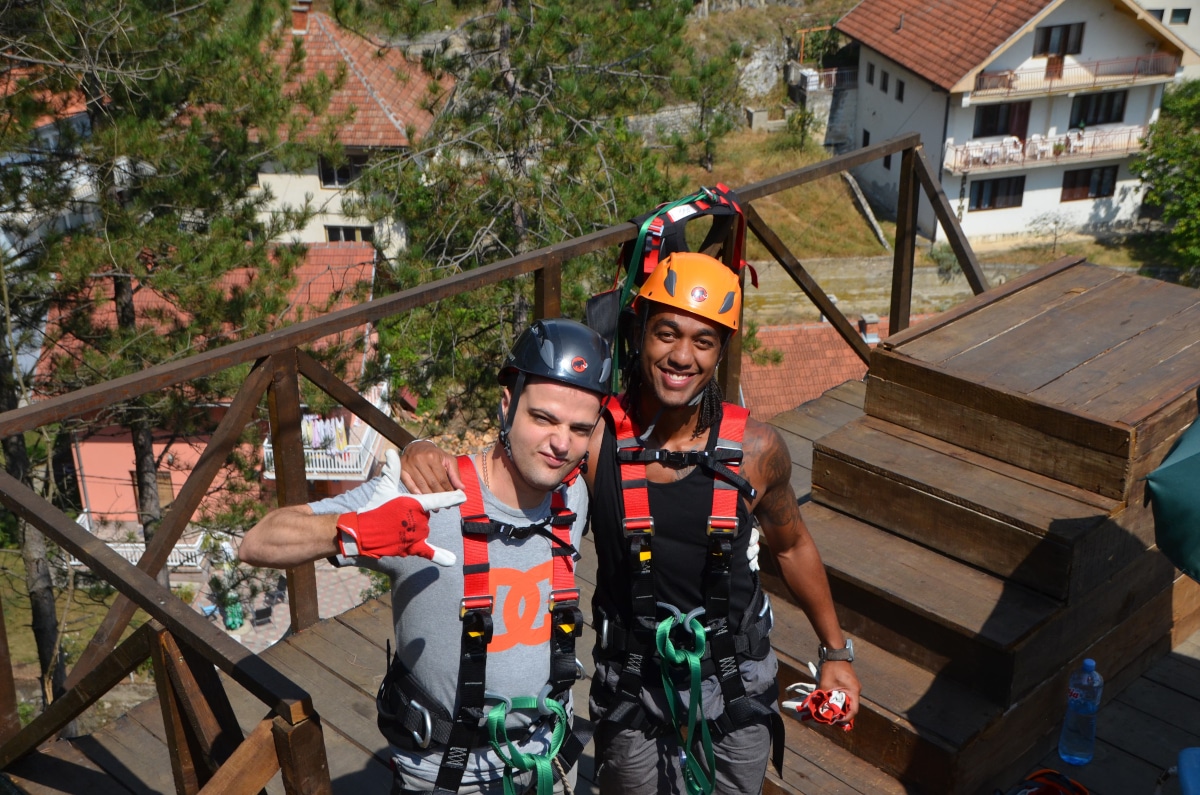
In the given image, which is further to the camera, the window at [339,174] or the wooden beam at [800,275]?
the window at [339,174]

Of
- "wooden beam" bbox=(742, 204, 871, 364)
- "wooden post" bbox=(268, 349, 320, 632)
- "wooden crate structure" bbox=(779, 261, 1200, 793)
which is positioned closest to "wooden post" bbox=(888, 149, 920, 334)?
"wooden beam" bbox=(742, 204, 871, 364)

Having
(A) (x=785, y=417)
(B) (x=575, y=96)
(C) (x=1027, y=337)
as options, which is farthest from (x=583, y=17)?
(C) (x=1027, y=337)

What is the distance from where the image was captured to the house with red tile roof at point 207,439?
46.7 feet

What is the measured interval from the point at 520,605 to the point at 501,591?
0.21ft

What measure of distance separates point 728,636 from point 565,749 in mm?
563

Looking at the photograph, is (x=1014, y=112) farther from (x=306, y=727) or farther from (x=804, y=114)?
(x=306, y=727)

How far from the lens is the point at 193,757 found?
3.01m

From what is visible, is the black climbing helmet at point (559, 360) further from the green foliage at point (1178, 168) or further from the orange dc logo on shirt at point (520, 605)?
the green foliage at point (1178, 168)

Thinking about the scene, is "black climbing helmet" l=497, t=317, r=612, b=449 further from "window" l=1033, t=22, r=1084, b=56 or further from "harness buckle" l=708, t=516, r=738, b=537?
"window" l=1033, t=22, r=1084, b=56

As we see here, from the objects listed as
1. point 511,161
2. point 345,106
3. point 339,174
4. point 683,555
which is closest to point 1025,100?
point 339,174

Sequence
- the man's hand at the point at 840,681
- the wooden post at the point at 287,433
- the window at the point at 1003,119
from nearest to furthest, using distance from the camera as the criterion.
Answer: the man's hand at the point at 840,681 → the wooden post at the point at 287,433 → the window at the point at 1003,119

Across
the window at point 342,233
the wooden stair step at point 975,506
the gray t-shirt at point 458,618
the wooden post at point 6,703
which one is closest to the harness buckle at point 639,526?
the gray t-shirt at point 458,618

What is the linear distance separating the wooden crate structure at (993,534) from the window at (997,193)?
117 feet

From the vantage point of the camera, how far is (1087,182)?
3934 centimetres
